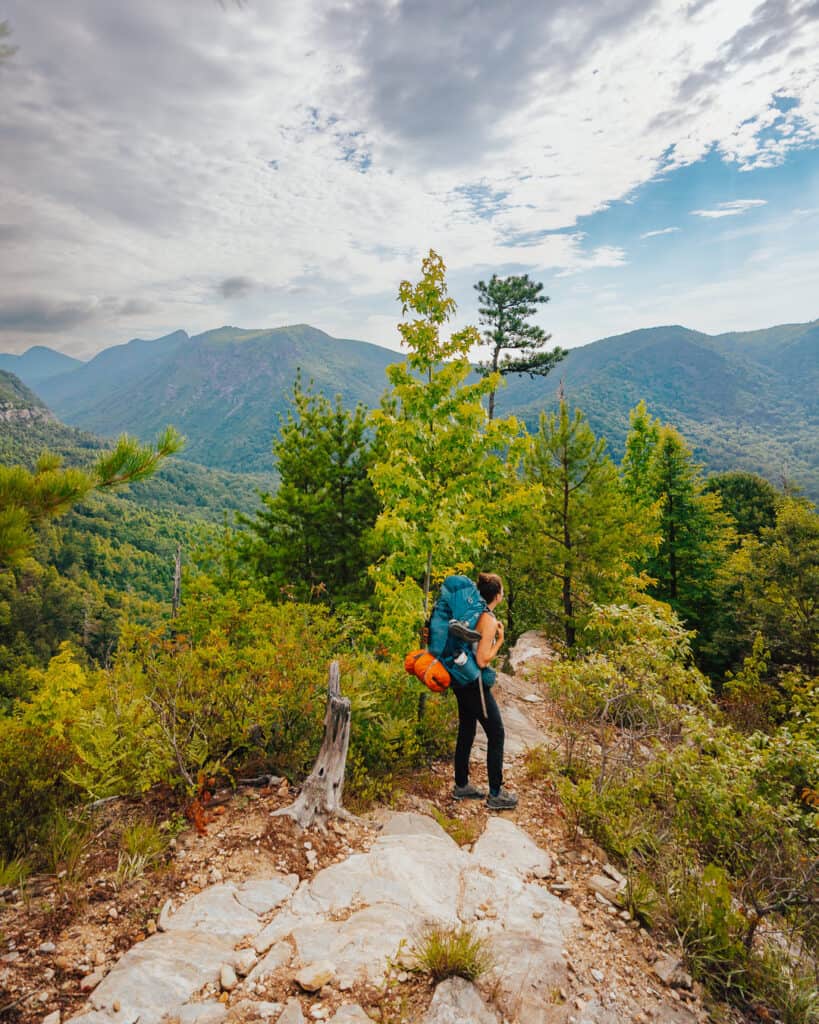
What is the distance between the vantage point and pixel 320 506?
1227cm

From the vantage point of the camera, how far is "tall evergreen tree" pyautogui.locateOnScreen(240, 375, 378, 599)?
1242 centimetres

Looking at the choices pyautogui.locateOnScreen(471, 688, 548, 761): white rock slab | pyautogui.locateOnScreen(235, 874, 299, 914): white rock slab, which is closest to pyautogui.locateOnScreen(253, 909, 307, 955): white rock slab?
pyautogui.locateOnScreen(235, 874, 299, 914): white rock slab

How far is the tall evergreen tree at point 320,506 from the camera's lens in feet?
40.8

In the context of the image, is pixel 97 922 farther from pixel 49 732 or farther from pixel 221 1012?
pixel 49 732

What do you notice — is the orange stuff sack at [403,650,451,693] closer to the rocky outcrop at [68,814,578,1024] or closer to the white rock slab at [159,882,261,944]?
the rocky outcrop at [68,814,578,1024]

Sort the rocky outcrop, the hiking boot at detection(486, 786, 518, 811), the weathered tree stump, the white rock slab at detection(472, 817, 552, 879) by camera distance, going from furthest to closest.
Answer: the hiking boot at detection(486, 786, 518, 811), the weathered tree stump, the white rock slab at detection(472, 817, 552, 879), the rocky outcrop

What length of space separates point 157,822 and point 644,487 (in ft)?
69.0

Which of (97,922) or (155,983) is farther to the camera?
(97,922)

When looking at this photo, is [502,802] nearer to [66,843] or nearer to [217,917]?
[217,917]

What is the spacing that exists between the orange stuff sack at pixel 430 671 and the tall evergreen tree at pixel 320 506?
7683mm

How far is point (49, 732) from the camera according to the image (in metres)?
4.71

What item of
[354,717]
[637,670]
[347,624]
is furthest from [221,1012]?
[347,624]

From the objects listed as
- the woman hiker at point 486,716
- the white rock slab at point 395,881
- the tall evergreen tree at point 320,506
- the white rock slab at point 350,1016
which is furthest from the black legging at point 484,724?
the tall evergreen tree at point 320,506

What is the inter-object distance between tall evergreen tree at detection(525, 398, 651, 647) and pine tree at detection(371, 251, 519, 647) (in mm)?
6229
